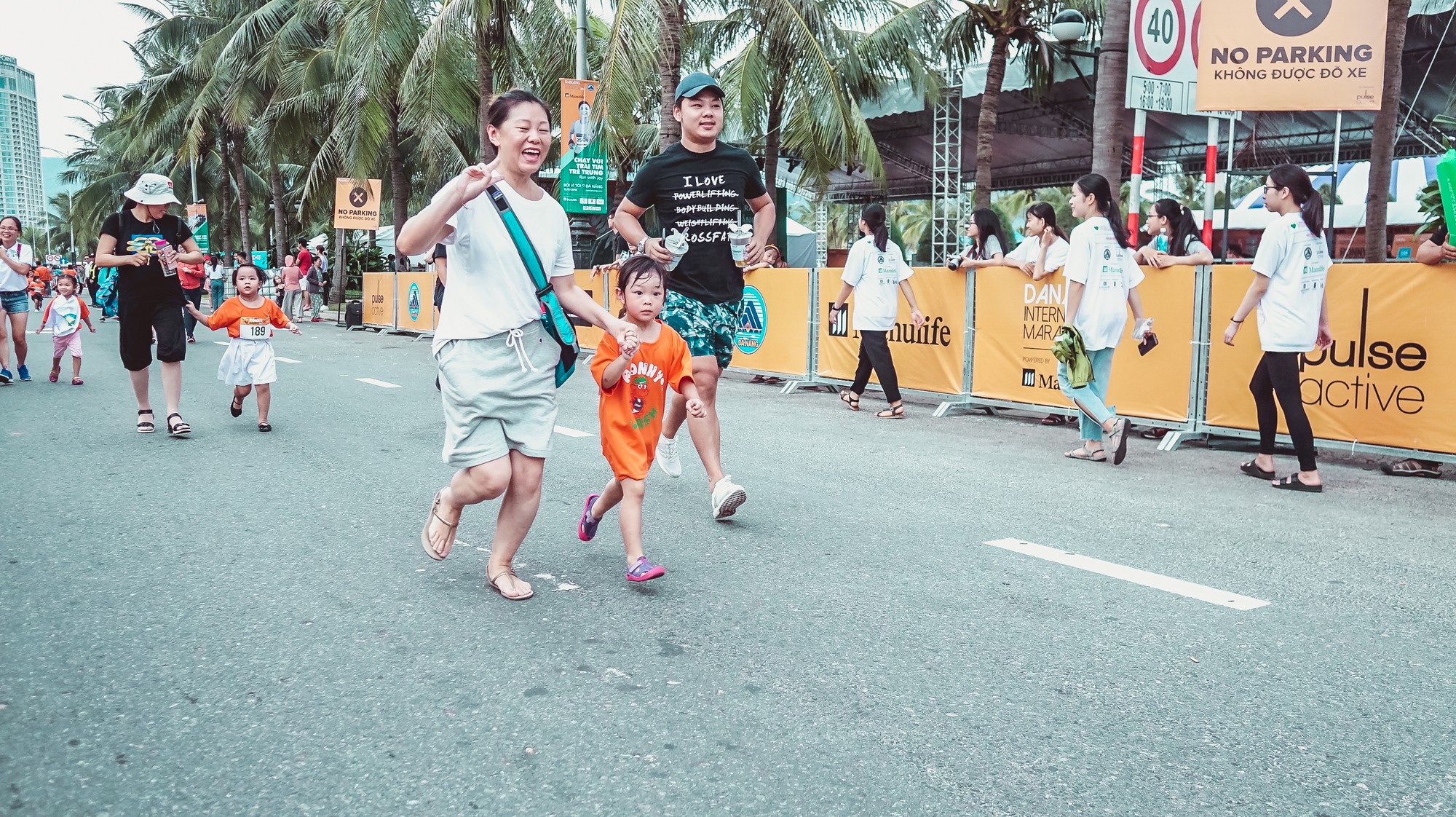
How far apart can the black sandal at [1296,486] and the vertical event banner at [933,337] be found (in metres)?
3.82

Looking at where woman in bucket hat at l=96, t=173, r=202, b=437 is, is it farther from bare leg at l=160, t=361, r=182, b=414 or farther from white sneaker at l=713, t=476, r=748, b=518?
white sneaker at l=713, t=476, r=748, b=518

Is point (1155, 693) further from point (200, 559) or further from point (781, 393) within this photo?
point (781, 393)

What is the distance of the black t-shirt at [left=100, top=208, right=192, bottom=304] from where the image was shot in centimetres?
782

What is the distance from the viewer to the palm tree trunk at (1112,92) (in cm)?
1138

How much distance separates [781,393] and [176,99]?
125 ft

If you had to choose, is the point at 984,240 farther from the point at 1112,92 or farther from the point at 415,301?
the point at 415,301

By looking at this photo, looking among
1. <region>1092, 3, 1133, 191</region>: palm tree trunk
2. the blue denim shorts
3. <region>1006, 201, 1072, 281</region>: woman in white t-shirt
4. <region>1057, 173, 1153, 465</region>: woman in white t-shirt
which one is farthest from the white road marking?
the blue denim shorts

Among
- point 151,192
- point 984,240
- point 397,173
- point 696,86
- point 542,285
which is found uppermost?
point 397,173

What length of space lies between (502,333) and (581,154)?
14.7m

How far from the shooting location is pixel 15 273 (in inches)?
458

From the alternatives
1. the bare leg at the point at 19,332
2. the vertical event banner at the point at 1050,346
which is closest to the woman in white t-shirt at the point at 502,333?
the vertical event banner at the point at 1050,346

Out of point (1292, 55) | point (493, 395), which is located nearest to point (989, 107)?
point (1292, 55)

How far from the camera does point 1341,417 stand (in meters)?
7.58

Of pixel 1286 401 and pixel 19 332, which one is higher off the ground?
pixel 19 332
